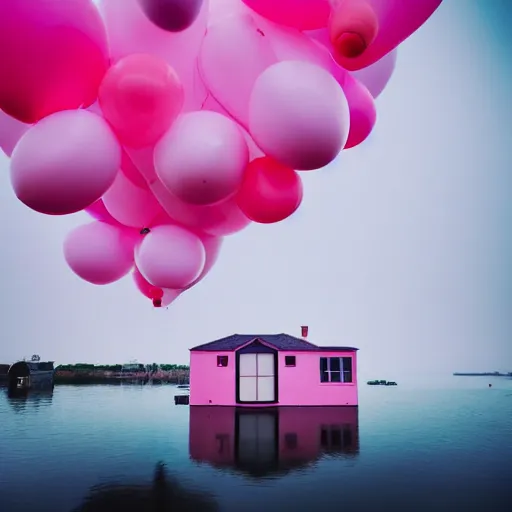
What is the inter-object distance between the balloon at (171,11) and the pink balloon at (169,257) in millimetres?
1223

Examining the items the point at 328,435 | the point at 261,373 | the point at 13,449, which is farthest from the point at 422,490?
the point at 261,373

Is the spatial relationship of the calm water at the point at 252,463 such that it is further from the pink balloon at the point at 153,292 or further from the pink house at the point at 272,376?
the pink house at the point at 272,376

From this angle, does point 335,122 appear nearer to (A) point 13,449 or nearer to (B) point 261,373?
(A) point 13,449

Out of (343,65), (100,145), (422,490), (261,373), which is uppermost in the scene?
(343,65)

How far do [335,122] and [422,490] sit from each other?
212 inches

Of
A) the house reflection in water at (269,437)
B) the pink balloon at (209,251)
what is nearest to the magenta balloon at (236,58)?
the pink balloon at (209,251)

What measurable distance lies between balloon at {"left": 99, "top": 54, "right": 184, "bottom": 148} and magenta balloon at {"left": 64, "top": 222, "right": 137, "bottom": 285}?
93 cm

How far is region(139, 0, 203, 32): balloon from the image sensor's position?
182 centimetres

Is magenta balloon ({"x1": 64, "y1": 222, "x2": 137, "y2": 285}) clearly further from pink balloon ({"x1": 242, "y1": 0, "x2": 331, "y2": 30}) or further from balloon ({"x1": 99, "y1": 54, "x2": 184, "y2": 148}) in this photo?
pink balloon ({"x1": 242, "y1": 0, "x2": 331, "y2": 30})

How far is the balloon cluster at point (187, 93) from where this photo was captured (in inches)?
80.7

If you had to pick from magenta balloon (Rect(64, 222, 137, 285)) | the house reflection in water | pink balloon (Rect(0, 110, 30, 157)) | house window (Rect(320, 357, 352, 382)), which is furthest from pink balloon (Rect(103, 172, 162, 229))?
house window (Rect(320, 357, 352, 382))

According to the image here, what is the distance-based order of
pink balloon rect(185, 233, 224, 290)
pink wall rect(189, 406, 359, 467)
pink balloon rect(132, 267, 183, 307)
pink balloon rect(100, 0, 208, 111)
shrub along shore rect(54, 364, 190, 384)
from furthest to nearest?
1. shrub along shore rect(54, 364, 190, 384)
2. pink wall rect(189, 406, 359, 467)
3. pink balloon rect(132, 267, 183, 307)
4. pink balloon rect(185, 233, 224, 290)
5. pink balloon rect(100, 0, 208, 111)

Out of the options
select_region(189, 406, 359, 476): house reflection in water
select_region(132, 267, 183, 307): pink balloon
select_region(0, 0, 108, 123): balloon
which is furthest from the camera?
select_region(189, 406, 359, 476): house reflection in water

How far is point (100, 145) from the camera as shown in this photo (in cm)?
223
